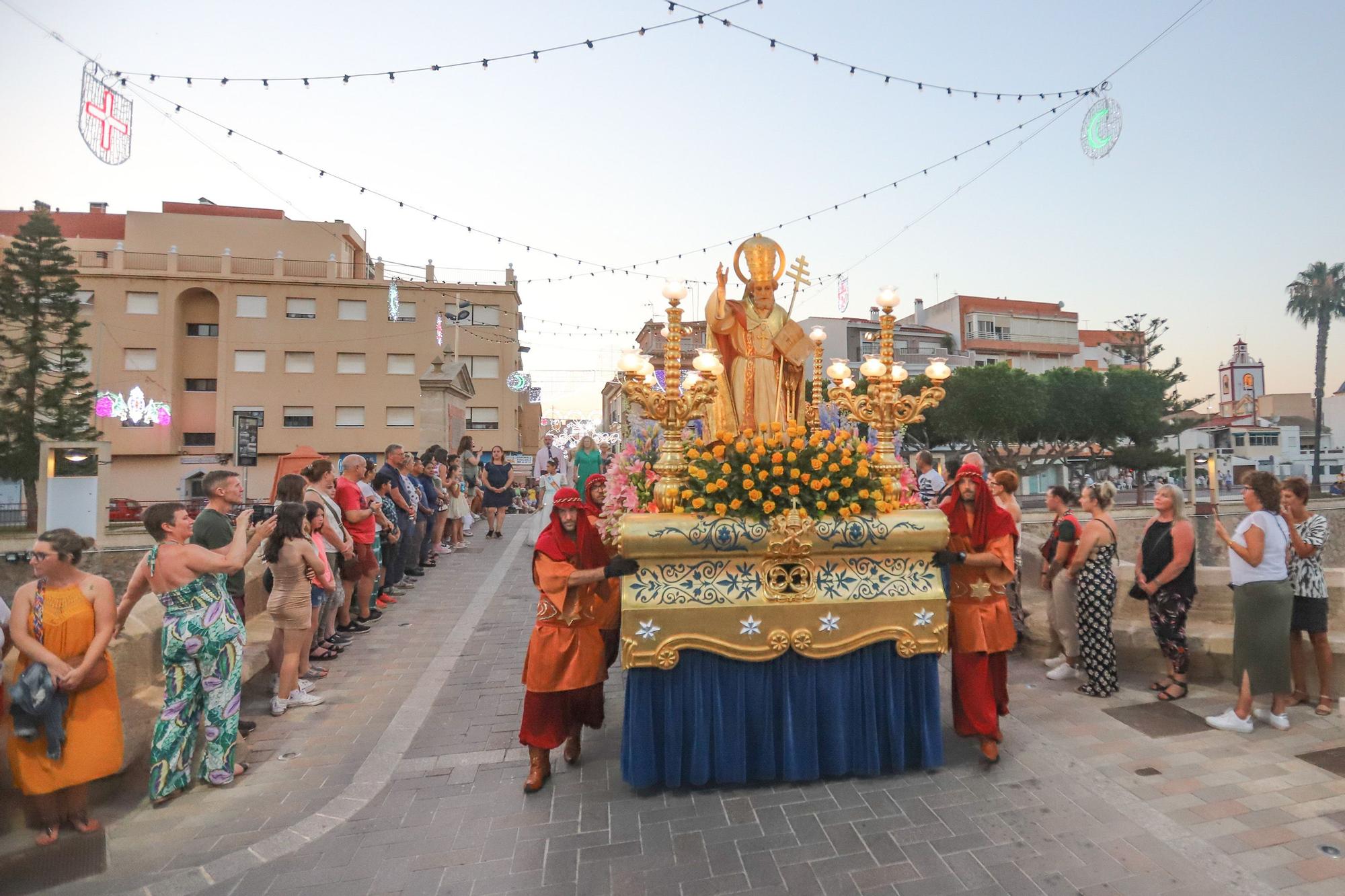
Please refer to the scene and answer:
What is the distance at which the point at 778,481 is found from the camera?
13.2 feet

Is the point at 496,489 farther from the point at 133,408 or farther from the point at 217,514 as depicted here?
the point at 133,408

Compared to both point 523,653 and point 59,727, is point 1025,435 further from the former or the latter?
point 59,727

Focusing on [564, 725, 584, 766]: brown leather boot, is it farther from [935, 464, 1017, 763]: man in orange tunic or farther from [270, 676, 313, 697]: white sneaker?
[270, 676, 313, 697]: white sneaker

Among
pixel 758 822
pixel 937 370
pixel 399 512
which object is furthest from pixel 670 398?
pixel 399 512

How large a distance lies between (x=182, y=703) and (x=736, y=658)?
330 cm

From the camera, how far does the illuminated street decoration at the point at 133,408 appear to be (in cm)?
2930

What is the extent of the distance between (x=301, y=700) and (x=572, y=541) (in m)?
3.12

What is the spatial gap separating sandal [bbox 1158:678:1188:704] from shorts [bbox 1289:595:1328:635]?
2.77 feet

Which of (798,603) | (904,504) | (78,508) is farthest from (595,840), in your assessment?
(78,508)

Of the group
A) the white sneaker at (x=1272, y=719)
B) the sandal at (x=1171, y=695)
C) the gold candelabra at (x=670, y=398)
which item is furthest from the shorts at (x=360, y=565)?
the white sneaker at (x=1272, y=719)

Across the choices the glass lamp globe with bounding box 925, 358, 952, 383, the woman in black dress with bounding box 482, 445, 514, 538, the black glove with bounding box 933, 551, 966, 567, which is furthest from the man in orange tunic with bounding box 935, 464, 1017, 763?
the woman in black dress with bounding box 482, 445, 514, 538

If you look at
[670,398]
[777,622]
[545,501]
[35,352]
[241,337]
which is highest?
[241,337]

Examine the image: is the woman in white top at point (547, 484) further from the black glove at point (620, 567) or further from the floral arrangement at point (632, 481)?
the black glove at point (620, 567)

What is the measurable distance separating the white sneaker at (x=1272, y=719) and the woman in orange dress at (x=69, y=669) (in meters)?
7.15
